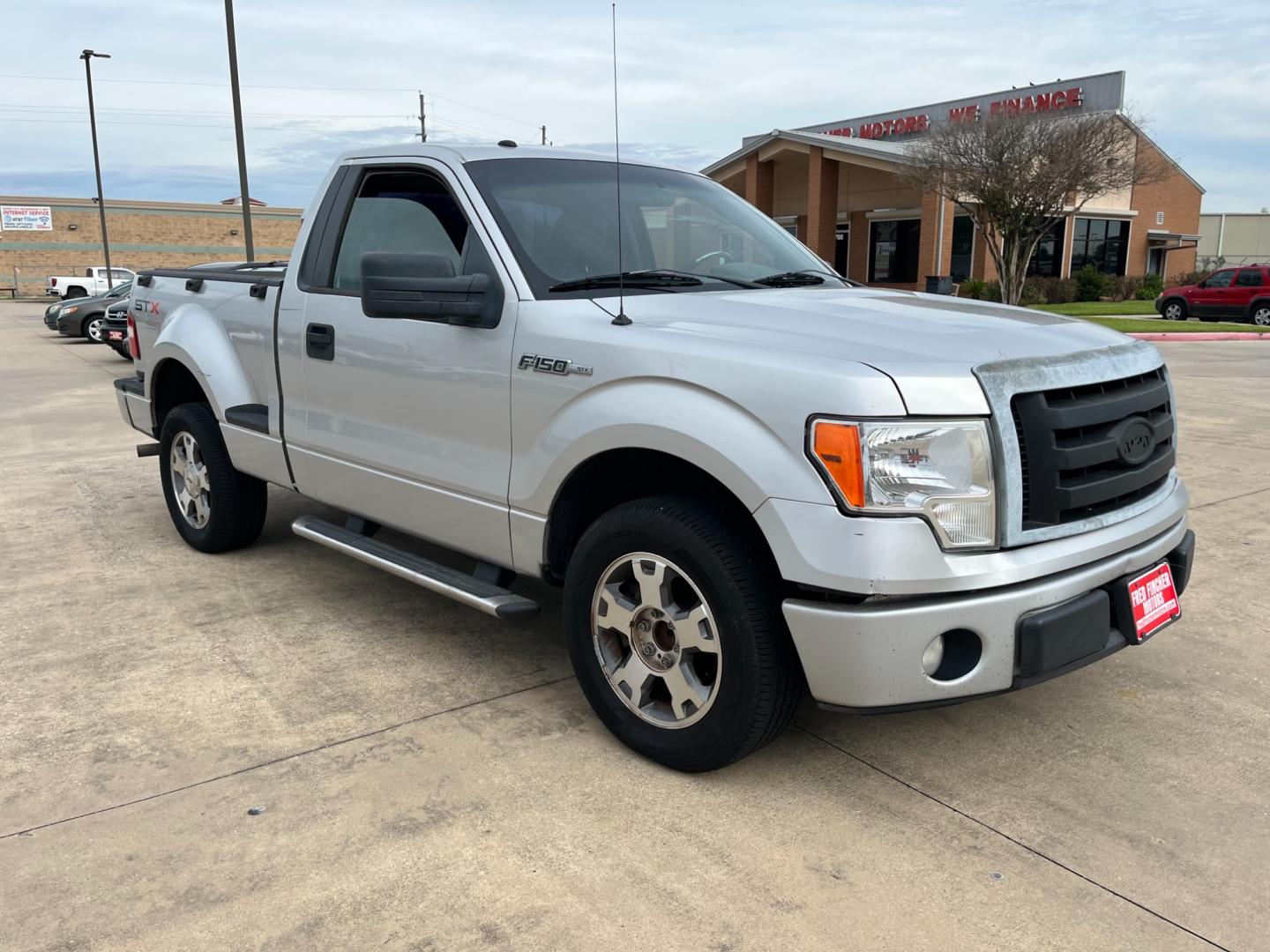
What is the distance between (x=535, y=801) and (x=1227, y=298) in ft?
97.6

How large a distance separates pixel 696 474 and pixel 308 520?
7.41 feet

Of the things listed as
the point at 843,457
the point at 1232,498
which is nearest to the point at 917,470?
the point at 843,457

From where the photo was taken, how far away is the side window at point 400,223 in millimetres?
3951

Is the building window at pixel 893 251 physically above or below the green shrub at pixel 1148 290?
above

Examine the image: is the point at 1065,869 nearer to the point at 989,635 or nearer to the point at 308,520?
the point at 989,635

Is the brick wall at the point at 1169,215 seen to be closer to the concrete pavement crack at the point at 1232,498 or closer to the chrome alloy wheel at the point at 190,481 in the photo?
the concrete pavement crack at the point at 1232,498

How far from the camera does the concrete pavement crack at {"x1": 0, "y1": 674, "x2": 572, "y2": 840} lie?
3.00 m

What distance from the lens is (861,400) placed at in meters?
2.66

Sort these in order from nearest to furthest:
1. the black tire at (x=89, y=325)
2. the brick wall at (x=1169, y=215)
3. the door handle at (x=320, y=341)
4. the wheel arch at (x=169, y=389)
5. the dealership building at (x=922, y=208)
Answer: the door handle at (x=320, y=341), the wheel arch at (x=169, y=389), the black tire at (x=89, y=325), the dealership building at (x=922, y=208), the brick wall at (x=1169, y=215)

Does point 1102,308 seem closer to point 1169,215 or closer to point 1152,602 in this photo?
point 1169,215

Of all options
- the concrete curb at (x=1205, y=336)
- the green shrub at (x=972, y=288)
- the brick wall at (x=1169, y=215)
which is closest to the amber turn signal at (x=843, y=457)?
the concrete curb at (x=1205, y=336)

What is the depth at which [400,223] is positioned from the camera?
4.24m

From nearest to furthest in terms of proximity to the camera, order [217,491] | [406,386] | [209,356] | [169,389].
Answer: [406,386] → [209,356] → [217,491] → [169,389]

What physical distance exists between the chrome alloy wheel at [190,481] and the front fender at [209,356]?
40 cm
